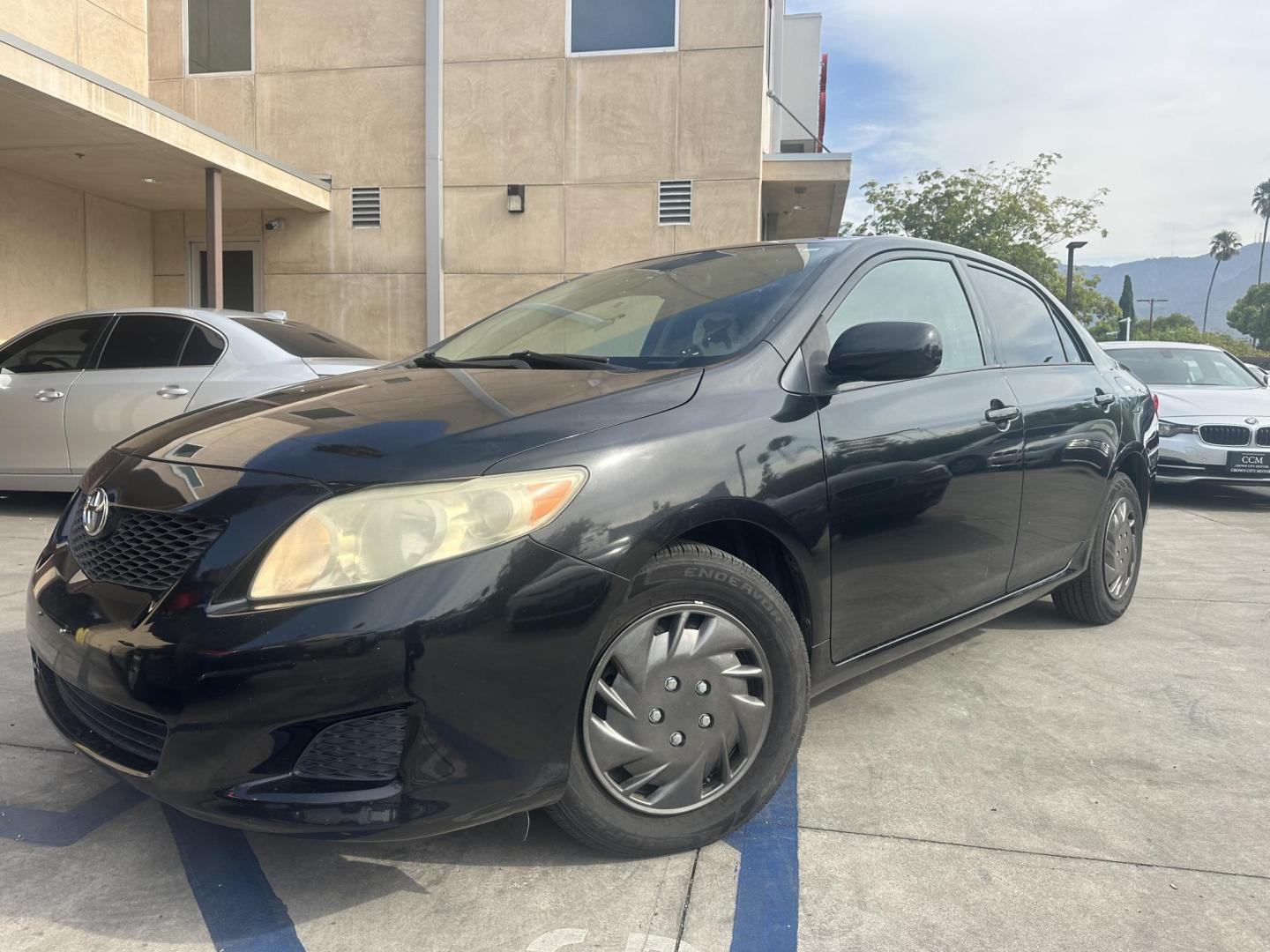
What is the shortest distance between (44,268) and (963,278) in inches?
470

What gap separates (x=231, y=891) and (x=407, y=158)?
1239cm

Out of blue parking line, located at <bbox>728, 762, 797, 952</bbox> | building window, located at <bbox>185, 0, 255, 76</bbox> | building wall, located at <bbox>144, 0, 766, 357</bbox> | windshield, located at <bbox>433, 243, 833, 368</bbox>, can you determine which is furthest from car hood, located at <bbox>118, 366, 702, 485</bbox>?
building window, located at <bbox>185, 0, 255, 76</bbox>

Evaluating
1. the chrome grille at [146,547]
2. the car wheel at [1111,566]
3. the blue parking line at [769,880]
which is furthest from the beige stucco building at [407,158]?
the blue parking line at [769,880]

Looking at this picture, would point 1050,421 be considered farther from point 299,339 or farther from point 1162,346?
point 1162,346

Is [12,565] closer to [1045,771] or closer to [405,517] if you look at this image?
[405,517]

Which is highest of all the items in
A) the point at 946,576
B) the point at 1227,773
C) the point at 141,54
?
the point at 141,54

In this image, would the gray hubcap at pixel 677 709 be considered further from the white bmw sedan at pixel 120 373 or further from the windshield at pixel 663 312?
the white bmw sedan at pixel 120 373

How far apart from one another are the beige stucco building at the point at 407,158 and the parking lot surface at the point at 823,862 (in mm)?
10161

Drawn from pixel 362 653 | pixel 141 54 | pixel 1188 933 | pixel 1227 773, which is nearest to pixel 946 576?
pixel 1227 773

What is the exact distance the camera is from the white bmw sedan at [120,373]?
6.27 m

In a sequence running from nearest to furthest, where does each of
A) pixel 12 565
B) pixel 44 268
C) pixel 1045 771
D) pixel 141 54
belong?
pixel 1045 771
pixel 12 565
pixel 44 268
pixel 141 54

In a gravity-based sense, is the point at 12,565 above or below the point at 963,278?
below

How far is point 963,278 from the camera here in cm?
358

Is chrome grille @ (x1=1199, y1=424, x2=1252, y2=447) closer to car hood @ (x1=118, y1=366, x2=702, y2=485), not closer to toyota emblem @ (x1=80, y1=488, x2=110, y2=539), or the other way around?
car hood @ (x1=118, y1=366, x2=702, y2=485)
